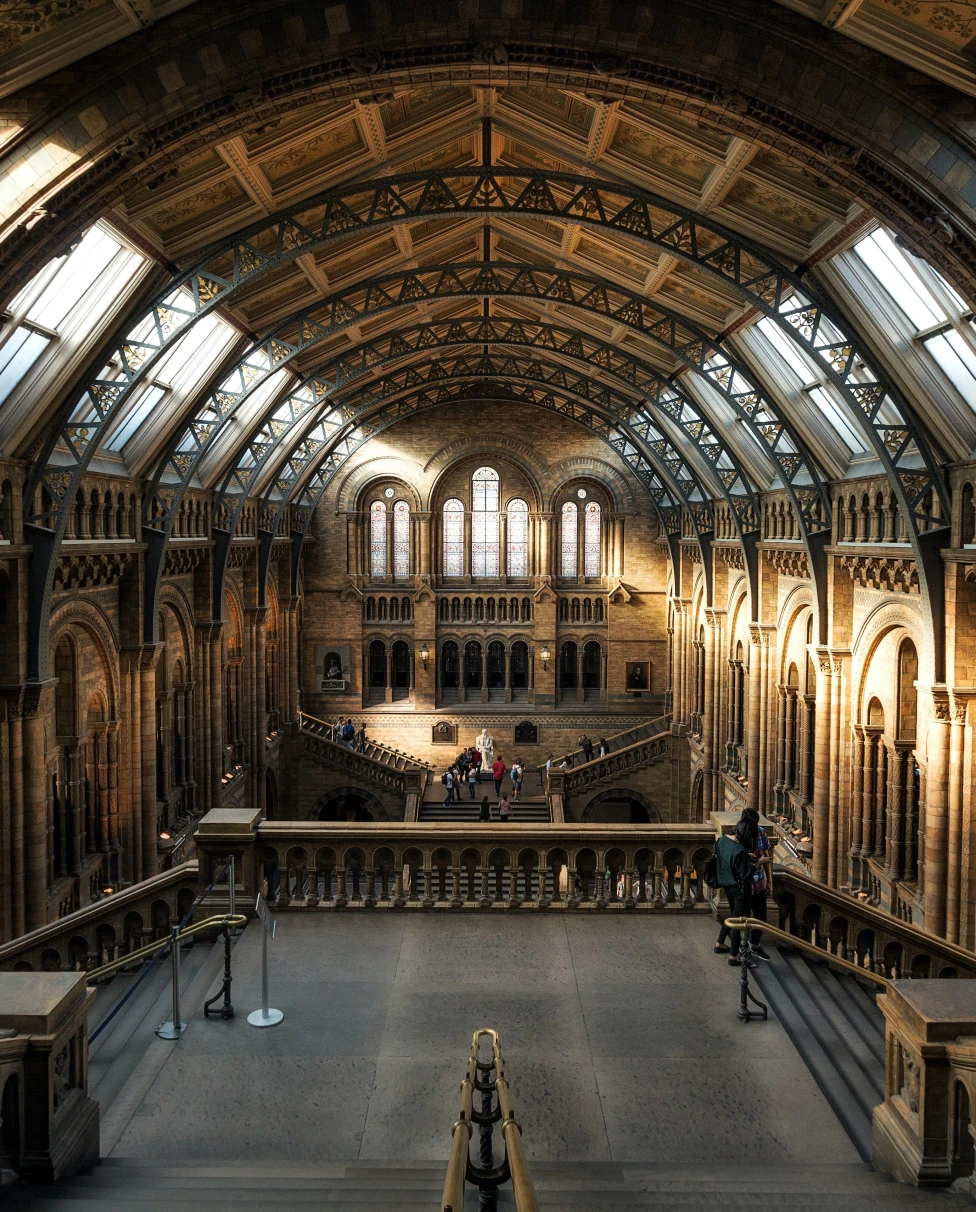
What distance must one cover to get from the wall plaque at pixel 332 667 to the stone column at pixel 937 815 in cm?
2736

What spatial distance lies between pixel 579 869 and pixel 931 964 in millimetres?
3420

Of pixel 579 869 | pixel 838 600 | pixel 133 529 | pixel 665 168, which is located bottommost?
pixel 579 869

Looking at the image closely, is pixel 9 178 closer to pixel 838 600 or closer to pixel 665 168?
pixel 665 168

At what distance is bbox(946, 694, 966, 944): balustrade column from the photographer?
14852mm

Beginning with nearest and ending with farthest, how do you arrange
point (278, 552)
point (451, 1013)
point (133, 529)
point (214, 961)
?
1. point (451, 1013)
2. point (214, 961)
3. point (133, 529)
4. point (278, 552)

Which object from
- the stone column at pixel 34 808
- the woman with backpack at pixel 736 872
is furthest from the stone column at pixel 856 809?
the stone column at pixel 34 808

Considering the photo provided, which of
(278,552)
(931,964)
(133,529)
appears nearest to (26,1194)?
(931,964)

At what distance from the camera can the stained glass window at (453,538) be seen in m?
40.1

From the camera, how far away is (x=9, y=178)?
929 centimetres

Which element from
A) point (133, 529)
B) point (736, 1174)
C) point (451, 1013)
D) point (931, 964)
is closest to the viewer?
point (736, 1174)

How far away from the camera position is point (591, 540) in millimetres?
40281

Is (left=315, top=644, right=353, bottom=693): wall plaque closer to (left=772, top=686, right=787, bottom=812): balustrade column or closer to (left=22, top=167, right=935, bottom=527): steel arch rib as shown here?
(left=772, top=686, right=787, bottom=812): balustrade column

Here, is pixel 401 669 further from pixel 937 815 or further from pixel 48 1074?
pixel 48 1074

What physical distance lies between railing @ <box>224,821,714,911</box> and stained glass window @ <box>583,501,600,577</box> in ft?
98.0
